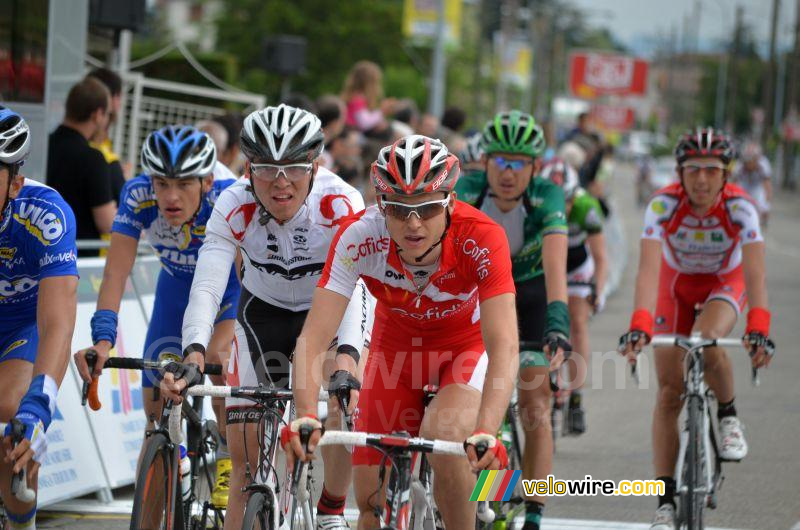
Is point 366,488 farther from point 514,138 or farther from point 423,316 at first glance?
point 514,138

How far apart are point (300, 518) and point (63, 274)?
144cm

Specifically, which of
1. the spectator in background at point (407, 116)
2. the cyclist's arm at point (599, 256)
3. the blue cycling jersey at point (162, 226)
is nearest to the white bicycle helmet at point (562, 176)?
the cyclist's arm at point (599, 256)

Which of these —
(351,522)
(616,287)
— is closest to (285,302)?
(351,522)

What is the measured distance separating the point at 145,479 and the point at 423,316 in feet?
4.52

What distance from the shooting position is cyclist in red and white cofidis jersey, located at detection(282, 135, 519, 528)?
4957 millimetres

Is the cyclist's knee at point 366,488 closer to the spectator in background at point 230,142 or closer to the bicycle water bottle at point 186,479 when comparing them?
the bicycle water bottle at point 186,479

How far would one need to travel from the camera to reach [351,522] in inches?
295

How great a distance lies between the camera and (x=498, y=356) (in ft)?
16.2

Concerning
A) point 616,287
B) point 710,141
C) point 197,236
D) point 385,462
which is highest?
point 710,141

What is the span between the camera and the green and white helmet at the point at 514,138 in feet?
23.5

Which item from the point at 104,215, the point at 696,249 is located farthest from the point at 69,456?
the point at 696,249

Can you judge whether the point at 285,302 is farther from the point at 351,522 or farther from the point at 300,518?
the point at 351,522

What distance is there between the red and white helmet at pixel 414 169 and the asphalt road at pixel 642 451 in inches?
127

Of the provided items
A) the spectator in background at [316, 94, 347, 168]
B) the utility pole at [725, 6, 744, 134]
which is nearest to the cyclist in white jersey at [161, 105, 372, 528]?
the spectator in background at [316, 94, 347, 168]
